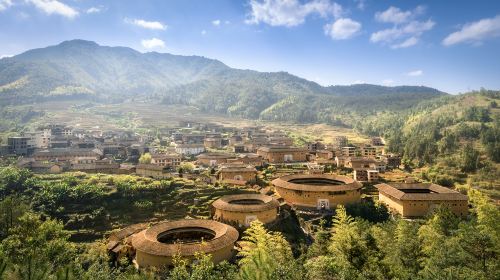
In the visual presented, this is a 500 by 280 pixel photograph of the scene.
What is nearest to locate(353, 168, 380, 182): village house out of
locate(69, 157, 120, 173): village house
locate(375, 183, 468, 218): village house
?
locate(375, 183, 468, 218): village house

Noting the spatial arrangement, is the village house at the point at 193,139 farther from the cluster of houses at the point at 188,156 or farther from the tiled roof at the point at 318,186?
the tiled roof at the point at 318,186

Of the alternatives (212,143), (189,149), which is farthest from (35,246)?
(212,143)

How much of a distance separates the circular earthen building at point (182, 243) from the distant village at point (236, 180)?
104 mm

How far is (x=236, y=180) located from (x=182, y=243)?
38.1 m

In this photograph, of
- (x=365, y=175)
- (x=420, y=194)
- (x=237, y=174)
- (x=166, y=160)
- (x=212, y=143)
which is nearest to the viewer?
(x=420, y=194)

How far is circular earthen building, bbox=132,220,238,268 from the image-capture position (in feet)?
124

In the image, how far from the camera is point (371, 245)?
38250 millimetres

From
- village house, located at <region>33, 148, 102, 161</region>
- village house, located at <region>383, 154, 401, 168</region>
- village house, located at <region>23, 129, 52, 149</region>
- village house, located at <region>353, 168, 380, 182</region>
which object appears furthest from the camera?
village house, located at <region>23, 129, 52, 149</region>

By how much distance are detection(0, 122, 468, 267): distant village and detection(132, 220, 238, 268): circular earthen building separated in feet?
0.34

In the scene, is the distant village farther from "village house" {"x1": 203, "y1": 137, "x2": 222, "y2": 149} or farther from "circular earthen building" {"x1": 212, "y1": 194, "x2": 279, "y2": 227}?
"village house" {"x1": 203, "y1": 137, "x2": 222, "y2": 149}

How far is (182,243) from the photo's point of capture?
136 ft

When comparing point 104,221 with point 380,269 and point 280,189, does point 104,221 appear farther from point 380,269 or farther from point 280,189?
point 380,269

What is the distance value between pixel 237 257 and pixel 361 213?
84.9 feet

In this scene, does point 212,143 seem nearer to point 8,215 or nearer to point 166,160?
point 166,160
